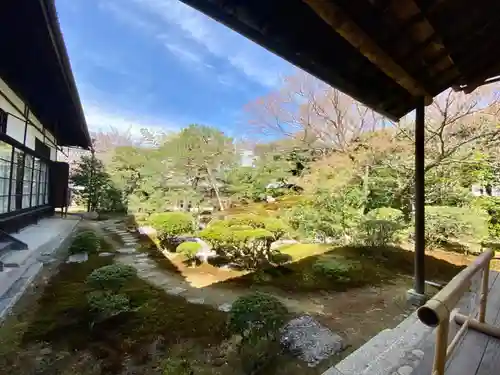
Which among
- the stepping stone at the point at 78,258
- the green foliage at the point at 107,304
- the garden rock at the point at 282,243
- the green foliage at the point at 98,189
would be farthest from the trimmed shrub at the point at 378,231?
the green foliage at the point at 98,189

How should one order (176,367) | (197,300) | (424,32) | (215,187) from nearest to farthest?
(424,32) → (176,367) → (197,300) → (215,187)

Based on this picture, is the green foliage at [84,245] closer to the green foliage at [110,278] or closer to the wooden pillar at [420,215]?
the green foliage at [110,278]

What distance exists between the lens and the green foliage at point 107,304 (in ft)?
8.51

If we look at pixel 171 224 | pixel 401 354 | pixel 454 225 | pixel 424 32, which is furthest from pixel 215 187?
pixel 424 32

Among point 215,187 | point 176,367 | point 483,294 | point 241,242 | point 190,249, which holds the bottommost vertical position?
point 176,367

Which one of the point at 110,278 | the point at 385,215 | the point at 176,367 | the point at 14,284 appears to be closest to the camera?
the point at 176,367

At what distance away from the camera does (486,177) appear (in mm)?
6684

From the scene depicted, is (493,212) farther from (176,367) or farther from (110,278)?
(110,278)

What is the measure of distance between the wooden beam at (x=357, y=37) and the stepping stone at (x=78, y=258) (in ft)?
16.0

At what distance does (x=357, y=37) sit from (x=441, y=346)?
5.10 ft

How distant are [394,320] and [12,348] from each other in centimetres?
343

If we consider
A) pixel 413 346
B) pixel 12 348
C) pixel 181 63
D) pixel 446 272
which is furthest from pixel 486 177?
pixel 181 63

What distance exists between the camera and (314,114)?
9797 millimetres

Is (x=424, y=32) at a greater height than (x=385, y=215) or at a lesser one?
greater
